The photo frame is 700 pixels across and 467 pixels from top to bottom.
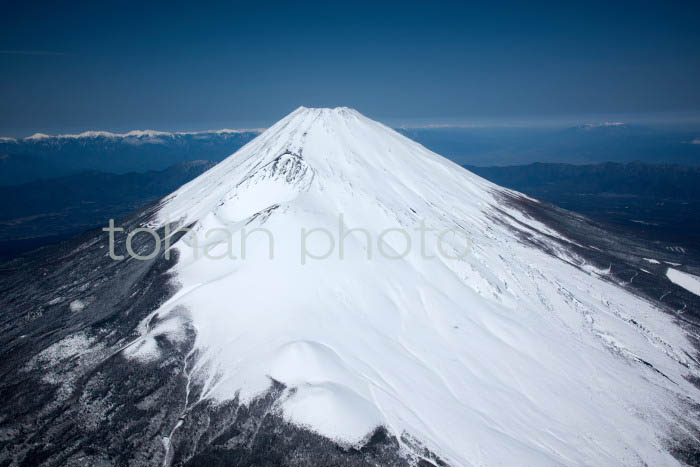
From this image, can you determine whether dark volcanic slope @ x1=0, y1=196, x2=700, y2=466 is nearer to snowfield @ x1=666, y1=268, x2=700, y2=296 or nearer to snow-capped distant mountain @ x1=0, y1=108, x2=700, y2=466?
snow-capped distant mountain @ x1=0, y1=108, x2=700, y2=466

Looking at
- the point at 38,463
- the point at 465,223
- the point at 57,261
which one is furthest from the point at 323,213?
the point at 57,261

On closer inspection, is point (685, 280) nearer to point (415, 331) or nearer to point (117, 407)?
point (415, 331)

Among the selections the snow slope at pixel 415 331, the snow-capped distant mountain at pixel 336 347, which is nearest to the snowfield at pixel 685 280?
the snow-capped distant mountain at pixel 336 347

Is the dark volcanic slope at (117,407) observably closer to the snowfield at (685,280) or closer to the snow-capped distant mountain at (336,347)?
the snow-capped distant mountain at (336,347)

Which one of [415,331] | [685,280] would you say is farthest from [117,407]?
[685,280]

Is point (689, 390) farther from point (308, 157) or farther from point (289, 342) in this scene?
point (308, 157)

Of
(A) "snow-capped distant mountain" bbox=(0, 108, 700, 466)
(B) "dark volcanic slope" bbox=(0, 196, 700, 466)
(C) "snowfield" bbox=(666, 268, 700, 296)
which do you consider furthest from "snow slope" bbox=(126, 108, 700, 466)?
(C) "snowfield" bbox=(666, 268, 700, 296)
